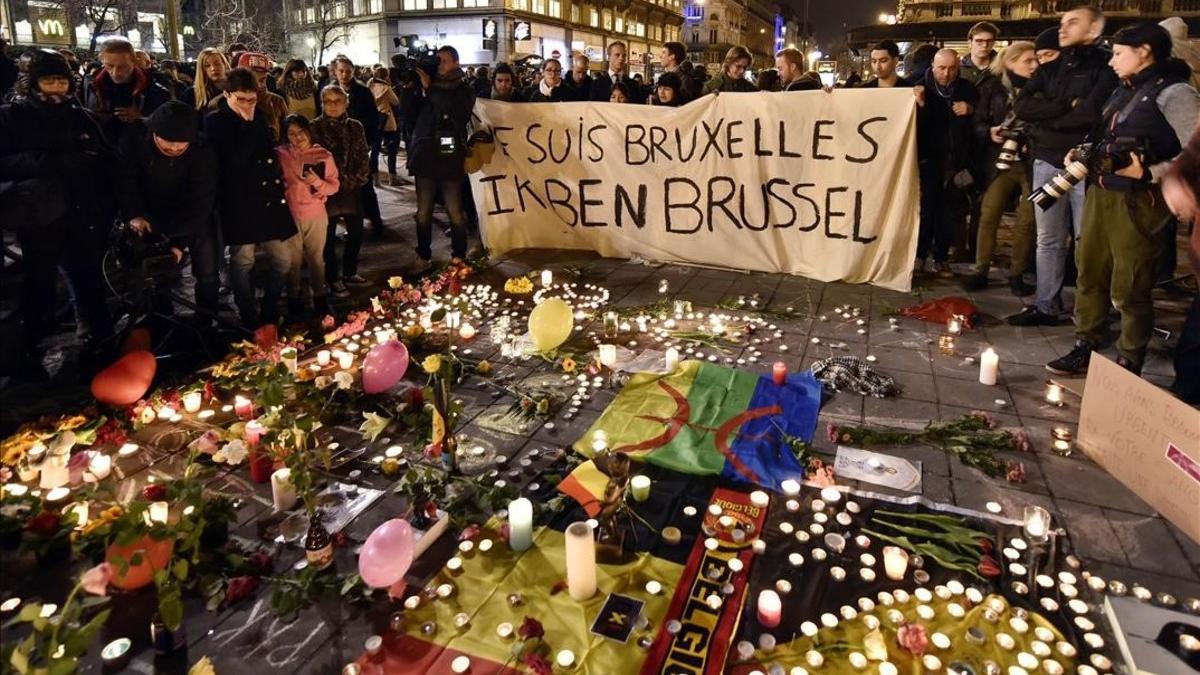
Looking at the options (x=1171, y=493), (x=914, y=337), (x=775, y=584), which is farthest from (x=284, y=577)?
(x=914, y=337)

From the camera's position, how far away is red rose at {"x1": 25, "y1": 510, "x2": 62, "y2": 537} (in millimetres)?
2805

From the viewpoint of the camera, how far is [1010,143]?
5594mm

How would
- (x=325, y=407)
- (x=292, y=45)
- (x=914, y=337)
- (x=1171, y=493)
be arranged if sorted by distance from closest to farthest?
(x=1171, y=493)
(x=325, y=407)
(x=914, y=337)
(x=292, y=45)

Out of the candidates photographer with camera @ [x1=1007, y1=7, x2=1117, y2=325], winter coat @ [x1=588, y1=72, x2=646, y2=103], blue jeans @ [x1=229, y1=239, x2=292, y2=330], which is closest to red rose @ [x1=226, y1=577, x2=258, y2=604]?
blue jeans @ [x1=229, y1=239, x2=292, y2=330]

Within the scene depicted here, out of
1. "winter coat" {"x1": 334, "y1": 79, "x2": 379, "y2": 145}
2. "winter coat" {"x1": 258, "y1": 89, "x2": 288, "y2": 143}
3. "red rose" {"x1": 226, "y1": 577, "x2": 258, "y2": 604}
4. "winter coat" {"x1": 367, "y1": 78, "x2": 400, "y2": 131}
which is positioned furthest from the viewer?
"winter coat" {"x1": 367, "y1": 78, "x2": 400, "y2": 131}

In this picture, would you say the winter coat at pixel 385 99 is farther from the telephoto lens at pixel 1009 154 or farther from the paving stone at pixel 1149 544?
the paving stone at pixel 1149 544

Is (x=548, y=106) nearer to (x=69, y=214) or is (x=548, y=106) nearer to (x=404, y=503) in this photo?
(x=69, y=214)

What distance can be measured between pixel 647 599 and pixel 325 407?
2.24 meters

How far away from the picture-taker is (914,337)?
17.2 ft

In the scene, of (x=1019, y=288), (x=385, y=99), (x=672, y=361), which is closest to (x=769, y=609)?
(x=672, y=361)

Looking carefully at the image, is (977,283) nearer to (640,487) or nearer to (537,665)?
(640,487)

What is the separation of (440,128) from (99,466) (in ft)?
13.8

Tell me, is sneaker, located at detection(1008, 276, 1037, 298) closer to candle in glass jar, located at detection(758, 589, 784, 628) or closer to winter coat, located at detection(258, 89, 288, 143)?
candle in glass jar, located at detection(758, 589, 784, 628)

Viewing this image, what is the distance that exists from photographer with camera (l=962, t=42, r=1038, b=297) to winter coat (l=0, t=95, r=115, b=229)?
21.0 feet
